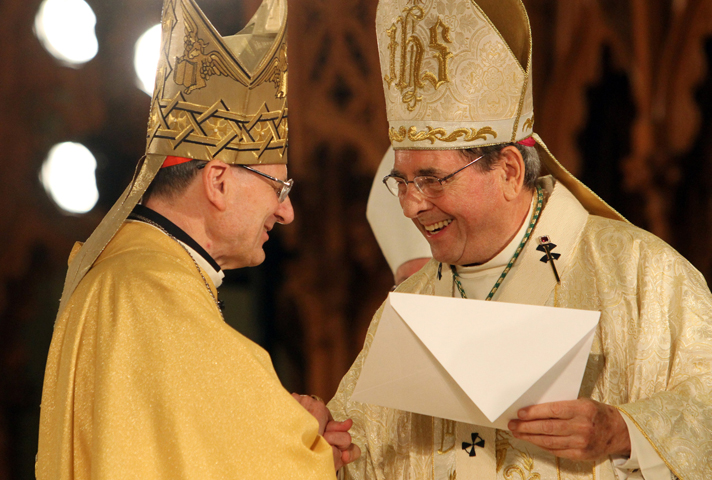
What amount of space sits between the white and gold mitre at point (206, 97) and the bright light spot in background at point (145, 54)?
110 inches

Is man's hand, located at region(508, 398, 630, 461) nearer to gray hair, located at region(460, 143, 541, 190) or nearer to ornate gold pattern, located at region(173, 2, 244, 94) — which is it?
gray hair, located at region(460, 143, 541, 190)

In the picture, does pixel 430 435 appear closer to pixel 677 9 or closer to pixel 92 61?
pixel 677 9

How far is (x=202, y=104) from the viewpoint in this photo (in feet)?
7.51

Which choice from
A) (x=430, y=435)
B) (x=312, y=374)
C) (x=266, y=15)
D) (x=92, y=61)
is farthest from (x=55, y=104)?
(x=430, y=435)

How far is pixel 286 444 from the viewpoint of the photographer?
Answer: 184 centimetres

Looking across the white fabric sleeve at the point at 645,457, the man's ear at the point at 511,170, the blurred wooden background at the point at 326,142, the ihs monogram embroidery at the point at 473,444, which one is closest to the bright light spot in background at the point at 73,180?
the blurred wooden background at the point at 326,142

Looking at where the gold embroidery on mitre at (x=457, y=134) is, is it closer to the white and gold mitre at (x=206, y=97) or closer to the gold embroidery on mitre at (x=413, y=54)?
the gold embroidery on mitre at (x=413, y=54)

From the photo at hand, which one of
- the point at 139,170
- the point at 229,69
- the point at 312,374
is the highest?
the point at 229,69

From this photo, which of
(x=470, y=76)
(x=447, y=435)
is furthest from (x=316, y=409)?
(x=470, y=76)

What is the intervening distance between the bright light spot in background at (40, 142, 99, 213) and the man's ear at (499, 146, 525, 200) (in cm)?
319

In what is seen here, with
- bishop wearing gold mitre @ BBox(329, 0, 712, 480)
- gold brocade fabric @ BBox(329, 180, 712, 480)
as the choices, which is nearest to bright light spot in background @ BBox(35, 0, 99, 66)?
bishop wearing gold mitre @ BBox(329, 0, 712, 480)

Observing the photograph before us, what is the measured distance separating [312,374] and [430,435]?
2.85 meters

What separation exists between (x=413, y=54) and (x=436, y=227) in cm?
63

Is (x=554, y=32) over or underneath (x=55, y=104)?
over
